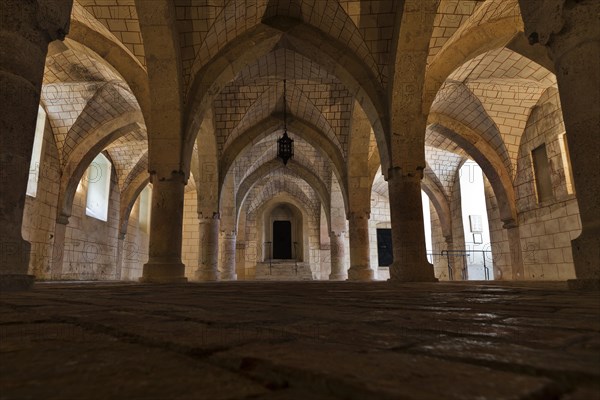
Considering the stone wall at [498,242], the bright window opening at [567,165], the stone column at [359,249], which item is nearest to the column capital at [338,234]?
the stone column at [359,249]

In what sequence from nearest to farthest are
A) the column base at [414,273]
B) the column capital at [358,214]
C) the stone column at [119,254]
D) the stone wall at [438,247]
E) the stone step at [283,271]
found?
the column base at [414,273] < the column capital at [358,214] < the stone column at [119,254] < the stone wall at [438,247] < the stone step at [283,271]

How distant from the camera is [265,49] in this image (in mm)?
8211

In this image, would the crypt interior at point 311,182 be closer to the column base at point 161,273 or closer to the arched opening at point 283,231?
the column base at point 161,273

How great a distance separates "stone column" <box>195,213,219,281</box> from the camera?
11414mm

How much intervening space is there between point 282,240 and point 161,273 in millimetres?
19730

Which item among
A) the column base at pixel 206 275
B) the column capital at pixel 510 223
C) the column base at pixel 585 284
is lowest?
the column base at pixel 585 284

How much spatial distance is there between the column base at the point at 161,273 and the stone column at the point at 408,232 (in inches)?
145

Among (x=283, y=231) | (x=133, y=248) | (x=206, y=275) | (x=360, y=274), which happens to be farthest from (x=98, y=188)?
(x=283, y=231)

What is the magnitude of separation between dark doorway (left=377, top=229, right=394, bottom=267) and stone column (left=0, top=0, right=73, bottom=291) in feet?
62.8

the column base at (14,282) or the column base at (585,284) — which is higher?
the column base at (14,282)

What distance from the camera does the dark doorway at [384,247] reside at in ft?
69.2

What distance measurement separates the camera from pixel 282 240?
26.3 metres

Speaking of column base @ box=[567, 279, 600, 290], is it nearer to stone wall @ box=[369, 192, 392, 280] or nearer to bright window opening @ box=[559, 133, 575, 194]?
bright window opening @ box=[559, 133, 575, 194]

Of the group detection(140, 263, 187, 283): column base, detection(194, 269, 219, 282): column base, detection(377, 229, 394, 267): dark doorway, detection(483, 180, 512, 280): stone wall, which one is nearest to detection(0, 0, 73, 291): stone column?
detection(140, 263, 187, 283): column base
